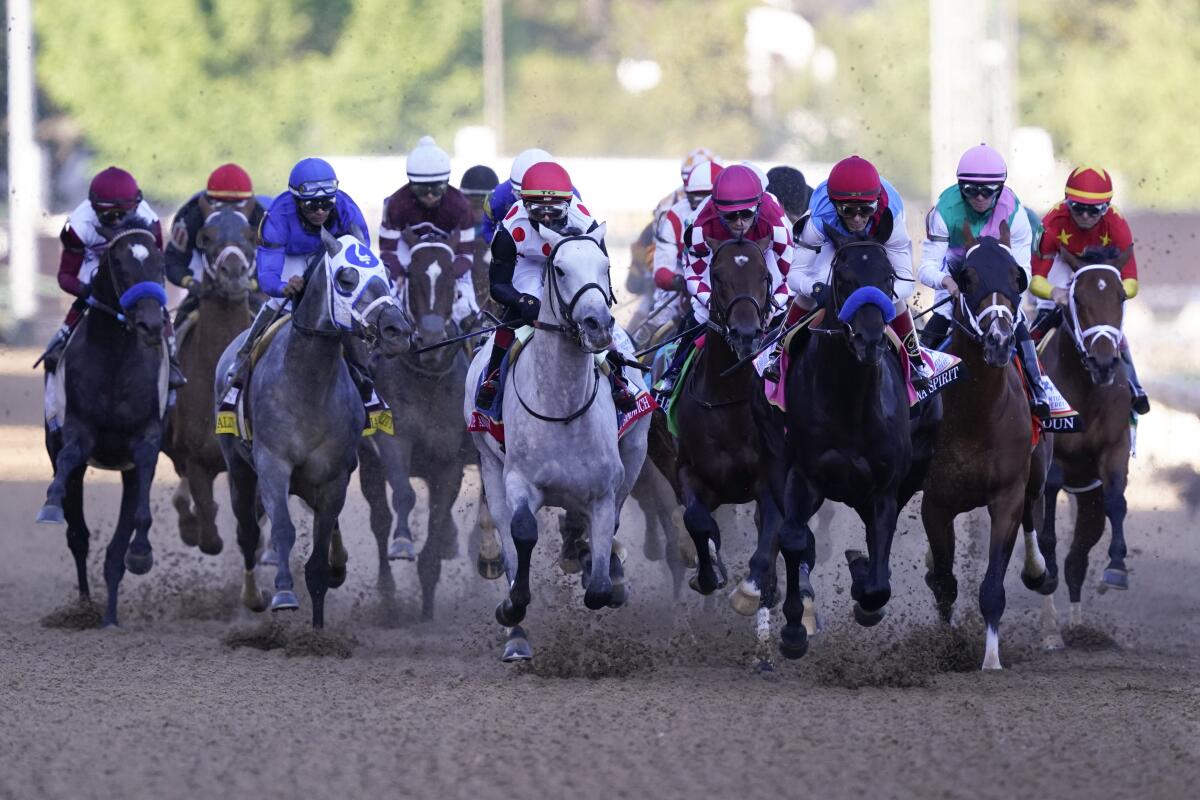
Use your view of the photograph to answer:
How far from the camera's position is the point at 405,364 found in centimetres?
1245

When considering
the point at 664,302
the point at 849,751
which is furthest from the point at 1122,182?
the point at 849,751

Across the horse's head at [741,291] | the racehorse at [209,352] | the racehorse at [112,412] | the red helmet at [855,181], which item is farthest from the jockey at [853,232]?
the racehorse at [209,352]

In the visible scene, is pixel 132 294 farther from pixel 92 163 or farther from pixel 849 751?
pixel 92 163

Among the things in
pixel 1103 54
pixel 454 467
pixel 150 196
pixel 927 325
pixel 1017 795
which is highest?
pixel 1103 54

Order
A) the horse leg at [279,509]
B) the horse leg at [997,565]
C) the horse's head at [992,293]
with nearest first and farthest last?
the horse's head at [992,293] < the horse leg at [997,565] < the horse leg at [279,509]

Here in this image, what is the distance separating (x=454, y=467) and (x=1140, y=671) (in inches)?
177

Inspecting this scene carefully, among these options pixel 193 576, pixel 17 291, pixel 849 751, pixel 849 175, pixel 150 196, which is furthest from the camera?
pixel 150 196

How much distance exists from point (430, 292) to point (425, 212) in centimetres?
99

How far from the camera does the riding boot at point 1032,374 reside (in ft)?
34.3

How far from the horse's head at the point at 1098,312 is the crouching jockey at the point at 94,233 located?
5.22m

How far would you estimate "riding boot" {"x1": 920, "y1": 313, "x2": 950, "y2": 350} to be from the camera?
10.7 meters

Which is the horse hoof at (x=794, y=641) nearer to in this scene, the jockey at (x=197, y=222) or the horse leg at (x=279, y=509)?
the horse leg at (x=279, y=509)

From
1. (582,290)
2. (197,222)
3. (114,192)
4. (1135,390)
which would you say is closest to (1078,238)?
(1135,390)

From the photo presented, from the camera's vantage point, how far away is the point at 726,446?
10398 millimetres
